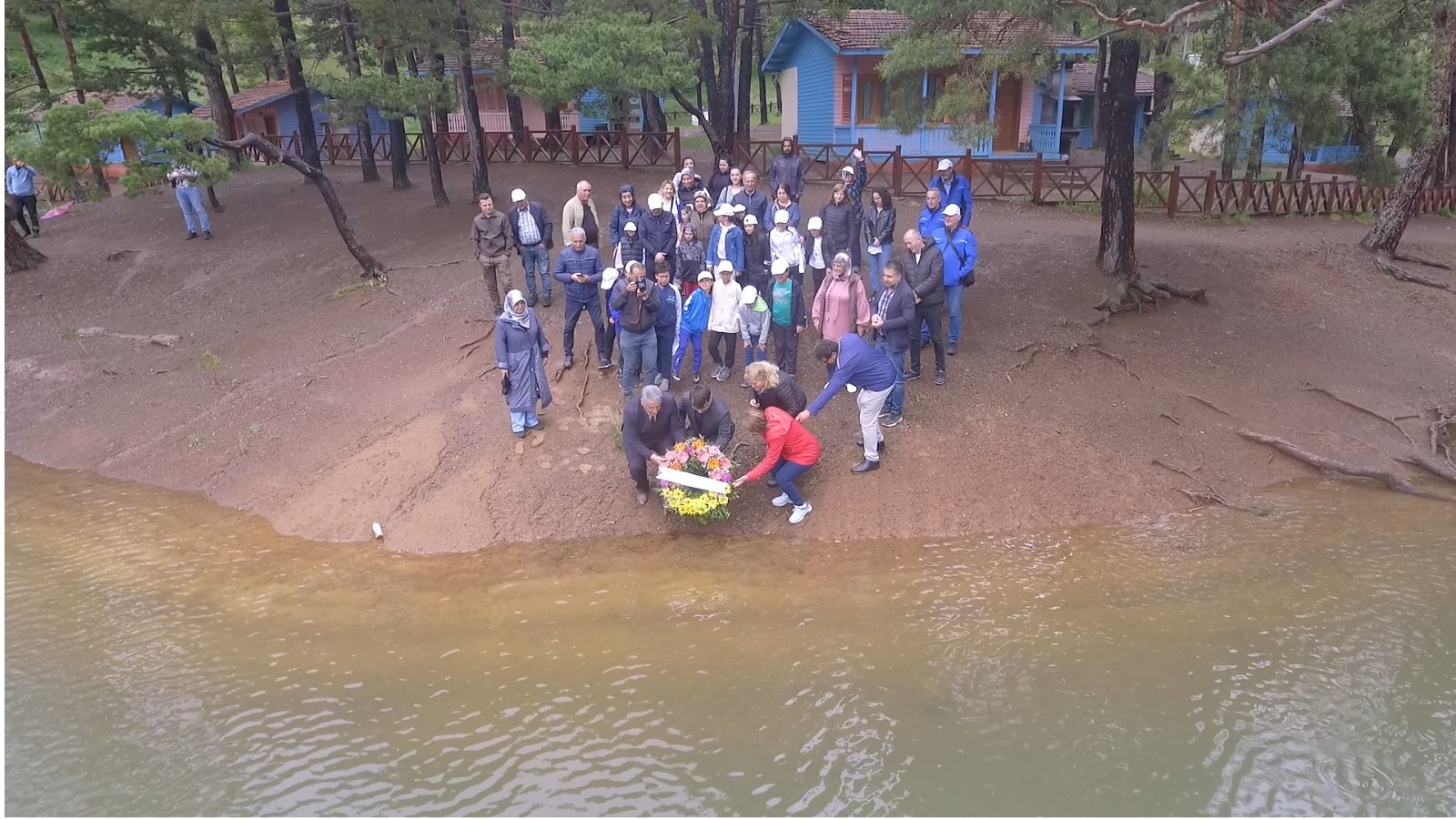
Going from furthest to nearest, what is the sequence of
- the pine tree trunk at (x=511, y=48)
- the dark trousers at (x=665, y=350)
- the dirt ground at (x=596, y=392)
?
the pine tree trunk at (x=511, y=48) < the dark trousers at (x=665, y=350) < the dirt ground at (x=596, y=392)

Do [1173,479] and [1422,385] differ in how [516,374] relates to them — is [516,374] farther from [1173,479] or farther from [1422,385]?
[1422,385]

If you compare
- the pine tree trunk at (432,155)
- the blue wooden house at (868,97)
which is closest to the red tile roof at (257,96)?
the pine tree trunk at (432,155)

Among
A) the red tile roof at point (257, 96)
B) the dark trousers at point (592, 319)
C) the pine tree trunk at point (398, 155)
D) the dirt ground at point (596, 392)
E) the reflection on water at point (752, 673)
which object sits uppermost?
the red tile roof at point (257, 96)

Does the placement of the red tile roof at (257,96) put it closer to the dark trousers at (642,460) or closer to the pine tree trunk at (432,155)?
the pine tree trunk at (432,155)

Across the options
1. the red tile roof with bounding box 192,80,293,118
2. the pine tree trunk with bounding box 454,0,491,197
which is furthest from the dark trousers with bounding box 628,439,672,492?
the red tile roof with bounding box 192,80,293,118

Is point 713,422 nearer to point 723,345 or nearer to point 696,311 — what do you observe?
point 696,311

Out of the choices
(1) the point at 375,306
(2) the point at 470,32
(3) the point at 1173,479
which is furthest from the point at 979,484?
(2) the point at 470,32

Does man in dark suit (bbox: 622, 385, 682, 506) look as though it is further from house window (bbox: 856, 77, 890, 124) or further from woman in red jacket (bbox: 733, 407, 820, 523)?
house window (bbox: 856, 77, 890, 124)
